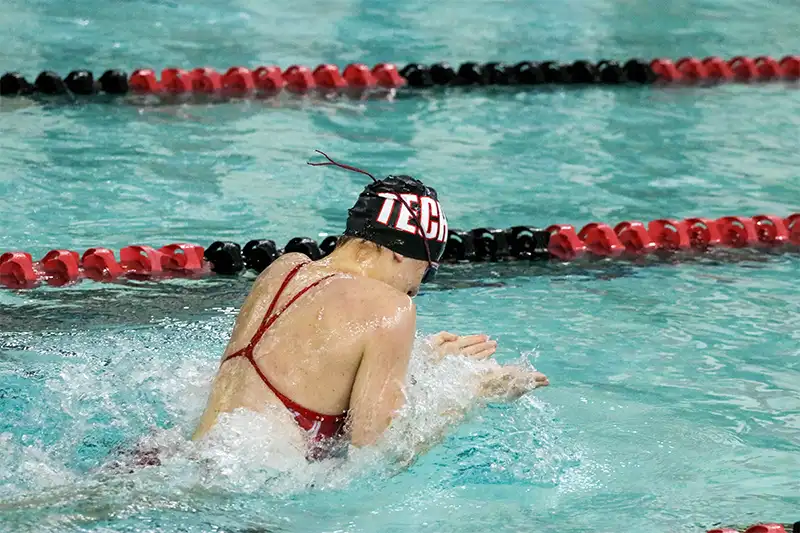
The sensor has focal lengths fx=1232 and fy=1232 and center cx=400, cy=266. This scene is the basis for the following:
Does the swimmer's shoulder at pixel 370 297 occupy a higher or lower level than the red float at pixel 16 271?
higher

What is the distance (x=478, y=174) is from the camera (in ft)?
27.5

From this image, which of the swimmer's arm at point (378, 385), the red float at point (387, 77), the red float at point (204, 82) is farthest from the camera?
the red float at point (387, 77)

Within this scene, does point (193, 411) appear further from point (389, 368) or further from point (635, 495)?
point (635, 495)

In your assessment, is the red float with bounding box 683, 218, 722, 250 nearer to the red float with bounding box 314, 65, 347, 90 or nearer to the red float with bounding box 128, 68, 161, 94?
the red float with bounding box 314, 65, 347, 90

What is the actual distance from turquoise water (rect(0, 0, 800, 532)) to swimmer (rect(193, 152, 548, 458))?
0.44ft

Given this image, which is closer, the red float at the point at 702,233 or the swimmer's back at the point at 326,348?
the swimmer's back at the point at 326,348

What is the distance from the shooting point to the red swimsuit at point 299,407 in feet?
11.6

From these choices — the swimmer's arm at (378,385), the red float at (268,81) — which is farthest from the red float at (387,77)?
the swimmer's arm at (378,385)

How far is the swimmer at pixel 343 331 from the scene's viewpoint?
350 centimetres

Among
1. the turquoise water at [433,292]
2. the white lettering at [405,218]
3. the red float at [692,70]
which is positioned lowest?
the turquoise water at [433,292]

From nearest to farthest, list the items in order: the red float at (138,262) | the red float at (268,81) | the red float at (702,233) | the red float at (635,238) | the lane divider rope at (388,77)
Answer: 1. the red float at (138,262)
2. the red float at (635,238)
3. the red float at (702,233)
4. the lane divider rope at (388,77)
5. the red float at (268,81)

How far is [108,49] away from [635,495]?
834 centimetres

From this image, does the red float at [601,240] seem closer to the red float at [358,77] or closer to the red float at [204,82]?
the red float at [358,77]

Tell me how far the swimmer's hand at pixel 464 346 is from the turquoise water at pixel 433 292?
8 cm
